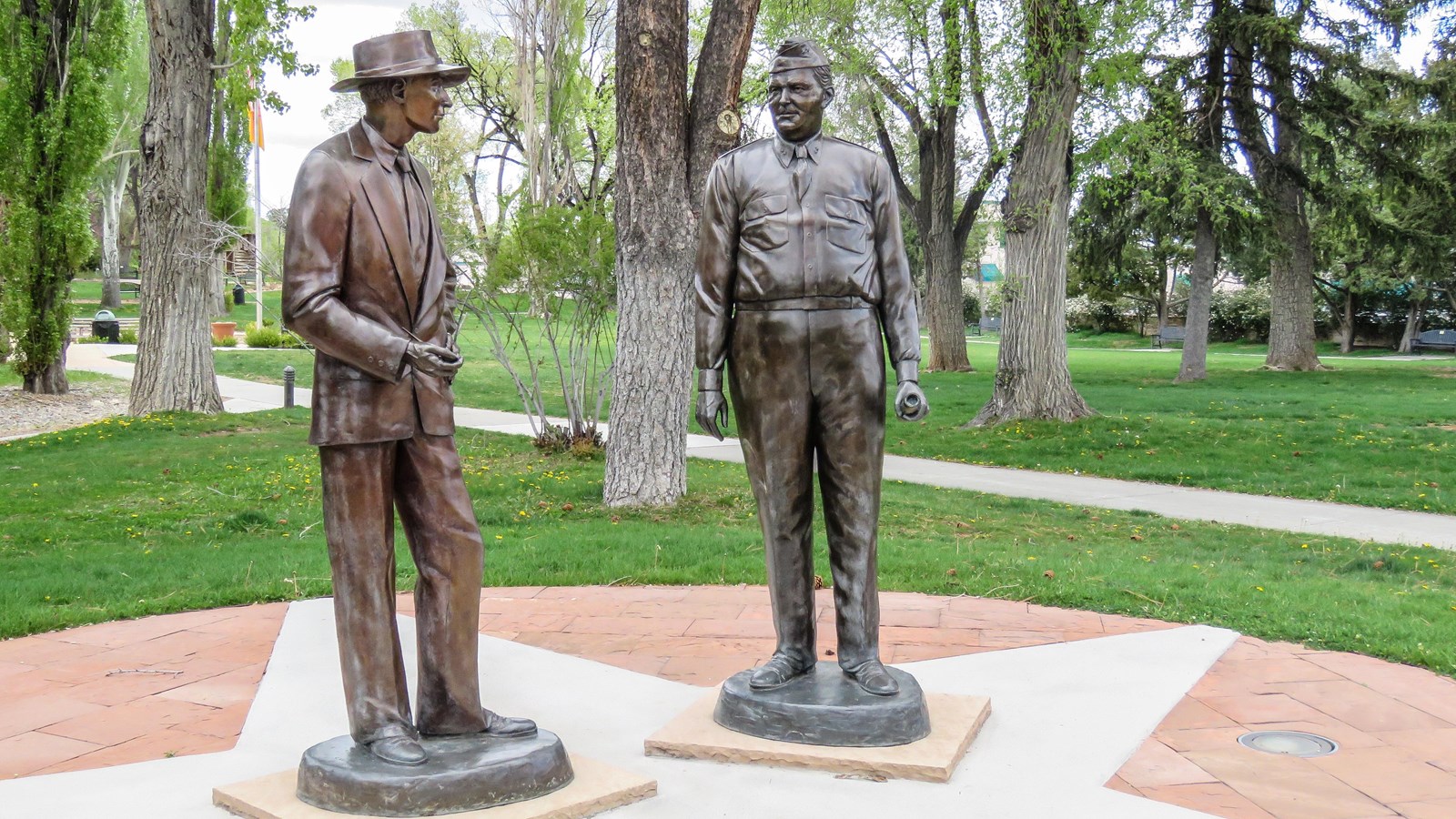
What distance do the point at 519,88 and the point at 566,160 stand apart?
99.3 inches

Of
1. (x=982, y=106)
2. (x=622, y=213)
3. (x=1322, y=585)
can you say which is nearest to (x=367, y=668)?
(x=1322, y=585)

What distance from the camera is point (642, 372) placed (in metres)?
9.39

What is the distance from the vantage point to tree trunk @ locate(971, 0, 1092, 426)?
45.3 ft

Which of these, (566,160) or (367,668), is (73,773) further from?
(566,160)

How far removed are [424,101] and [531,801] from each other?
79.8 inches

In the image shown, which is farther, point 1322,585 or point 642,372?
point 642,372

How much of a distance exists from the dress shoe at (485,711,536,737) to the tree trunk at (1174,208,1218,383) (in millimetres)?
20887


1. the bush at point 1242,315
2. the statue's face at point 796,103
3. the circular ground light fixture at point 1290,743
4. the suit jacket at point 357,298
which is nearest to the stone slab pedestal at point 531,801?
the suit jacket at point 357,298

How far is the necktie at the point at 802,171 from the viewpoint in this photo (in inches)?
169

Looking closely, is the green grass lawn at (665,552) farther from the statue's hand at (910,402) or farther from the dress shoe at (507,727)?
the dress shoe at (507,727)

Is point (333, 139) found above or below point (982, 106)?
below

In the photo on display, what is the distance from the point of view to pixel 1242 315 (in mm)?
40750

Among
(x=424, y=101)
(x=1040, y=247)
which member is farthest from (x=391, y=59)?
(x=1040, y=247)

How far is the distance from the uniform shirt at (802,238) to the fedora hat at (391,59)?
3.77 feet
